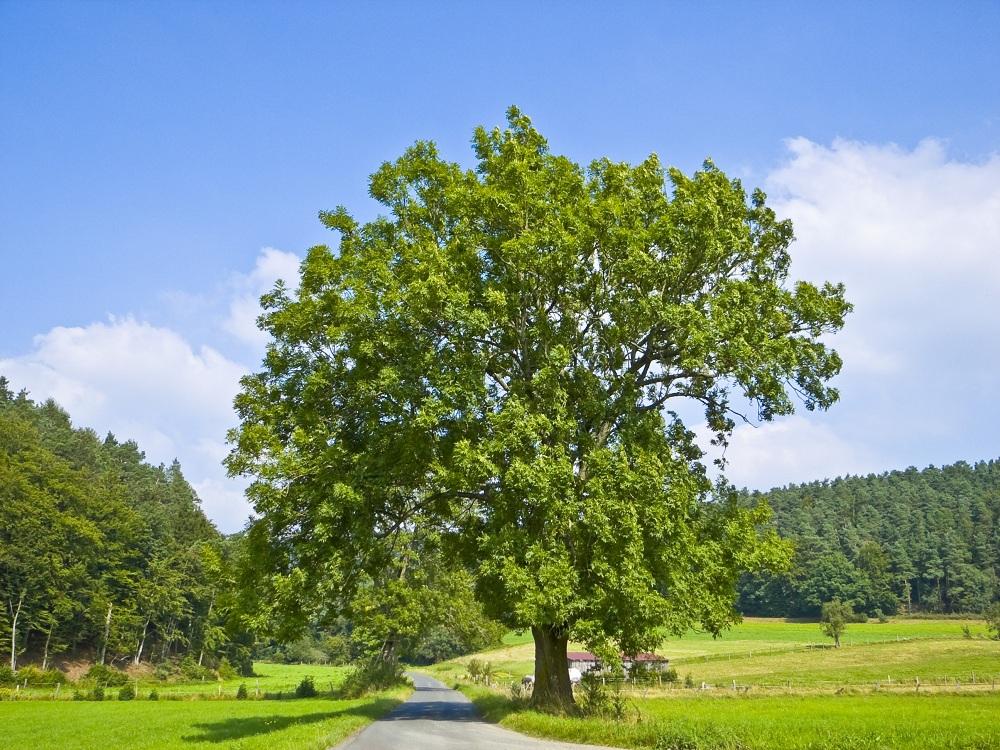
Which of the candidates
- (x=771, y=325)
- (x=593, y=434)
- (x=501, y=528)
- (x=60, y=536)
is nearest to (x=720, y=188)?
(x=771, y=325)

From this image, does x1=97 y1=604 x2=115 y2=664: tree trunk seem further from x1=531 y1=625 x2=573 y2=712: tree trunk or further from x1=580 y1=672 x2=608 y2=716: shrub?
x1=580 y1=672 x2=608 y2=716: shrub

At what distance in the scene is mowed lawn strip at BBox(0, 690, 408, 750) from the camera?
2025 centimetres

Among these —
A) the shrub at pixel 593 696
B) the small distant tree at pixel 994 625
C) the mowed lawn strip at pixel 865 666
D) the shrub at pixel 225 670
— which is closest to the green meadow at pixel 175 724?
the shrub at pixel 593 696

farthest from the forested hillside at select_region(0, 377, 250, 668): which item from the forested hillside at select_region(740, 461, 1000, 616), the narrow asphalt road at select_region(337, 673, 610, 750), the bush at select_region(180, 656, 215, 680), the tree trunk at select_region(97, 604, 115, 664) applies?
the forested hillside at select_region(740, 461, 1000, 616)

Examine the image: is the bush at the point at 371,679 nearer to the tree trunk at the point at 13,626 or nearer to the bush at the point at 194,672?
the bush at the point at 194,672

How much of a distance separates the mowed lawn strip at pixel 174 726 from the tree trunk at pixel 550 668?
20.6 ft

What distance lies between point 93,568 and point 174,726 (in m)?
67.9

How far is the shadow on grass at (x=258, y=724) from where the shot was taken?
78.2 ft

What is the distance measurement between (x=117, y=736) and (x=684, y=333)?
26407 millimetres

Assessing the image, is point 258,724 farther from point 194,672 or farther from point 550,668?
point 194,672

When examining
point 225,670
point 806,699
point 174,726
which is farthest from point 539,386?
point 225,670

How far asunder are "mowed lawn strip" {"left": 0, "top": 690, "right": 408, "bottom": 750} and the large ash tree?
14.5ft

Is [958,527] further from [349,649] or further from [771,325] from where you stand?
[771,325]

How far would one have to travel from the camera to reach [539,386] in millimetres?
22953
